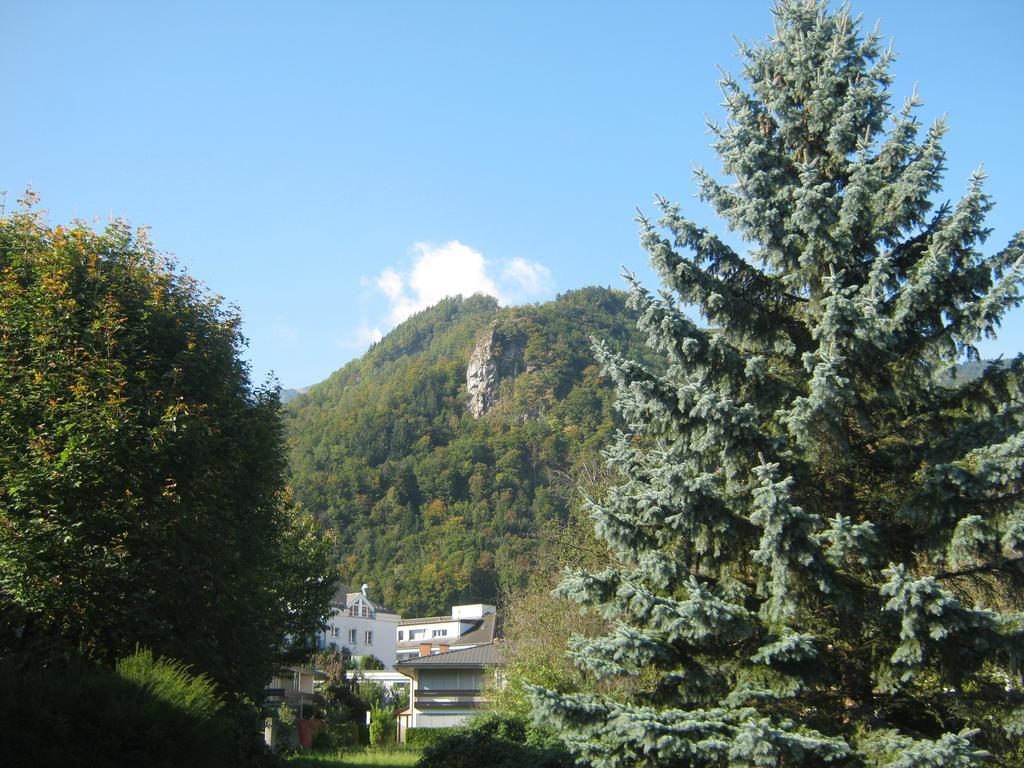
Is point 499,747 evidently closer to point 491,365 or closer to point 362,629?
point 362,629

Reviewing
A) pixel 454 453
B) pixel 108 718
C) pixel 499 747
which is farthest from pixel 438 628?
pixel 108 718

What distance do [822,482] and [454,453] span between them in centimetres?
9556

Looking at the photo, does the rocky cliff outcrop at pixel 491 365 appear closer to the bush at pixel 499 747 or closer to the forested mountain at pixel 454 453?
the forested mountain at pixel 454 453

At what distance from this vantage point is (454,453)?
10488 centimetres

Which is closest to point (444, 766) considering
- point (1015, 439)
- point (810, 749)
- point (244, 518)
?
point (244, 518)

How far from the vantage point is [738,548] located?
32.9 feet

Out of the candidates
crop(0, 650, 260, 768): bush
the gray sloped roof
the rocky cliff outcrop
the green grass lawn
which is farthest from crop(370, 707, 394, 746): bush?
the rocky cliff outcrop

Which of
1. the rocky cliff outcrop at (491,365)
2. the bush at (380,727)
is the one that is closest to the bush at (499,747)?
the bush at (380,727)

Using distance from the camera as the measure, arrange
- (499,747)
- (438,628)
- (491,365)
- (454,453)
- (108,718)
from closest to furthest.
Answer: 1. (108,718)
2. (499,747)
3. (438,628)
4. (454,453)
5. (491,365)

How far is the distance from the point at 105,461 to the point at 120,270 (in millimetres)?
4037

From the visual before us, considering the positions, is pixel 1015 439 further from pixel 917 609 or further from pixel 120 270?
pixel 120 270

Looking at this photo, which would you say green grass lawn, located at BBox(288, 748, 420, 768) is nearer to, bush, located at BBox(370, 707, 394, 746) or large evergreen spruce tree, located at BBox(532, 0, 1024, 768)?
bush, located at BBox(370, 707, 394, 746)

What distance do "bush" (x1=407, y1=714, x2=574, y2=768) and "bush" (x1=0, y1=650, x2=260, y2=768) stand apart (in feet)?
17.1

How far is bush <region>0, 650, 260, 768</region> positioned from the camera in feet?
30.3
